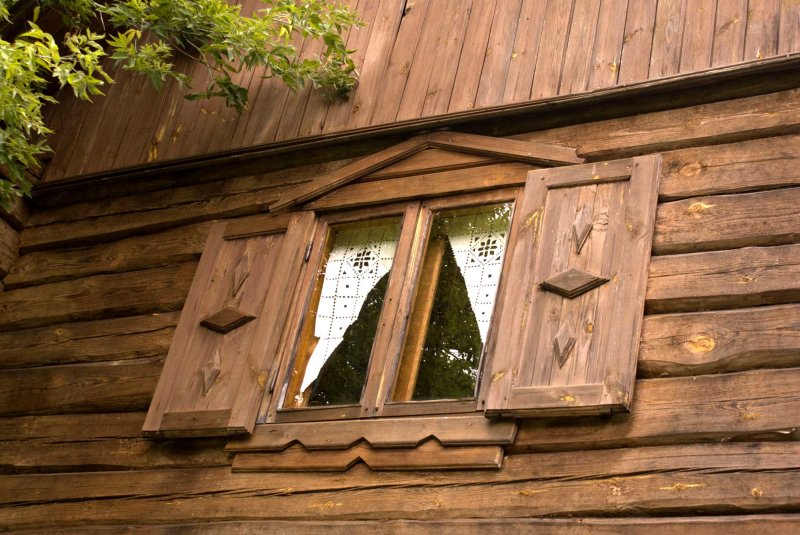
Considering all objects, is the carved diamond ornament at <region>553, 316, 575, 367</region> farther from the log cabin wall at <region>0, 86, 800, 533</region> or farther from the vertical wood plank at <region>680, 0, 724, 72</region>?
the vertical wood plank at <region>680, 0, 724, 72</region>

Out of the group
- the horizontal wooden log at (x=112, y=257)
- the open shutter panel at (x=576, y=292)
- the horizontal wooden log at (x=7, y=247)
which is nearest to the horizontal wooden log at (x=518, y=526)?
the open shutter panel at (x=576, y=292)

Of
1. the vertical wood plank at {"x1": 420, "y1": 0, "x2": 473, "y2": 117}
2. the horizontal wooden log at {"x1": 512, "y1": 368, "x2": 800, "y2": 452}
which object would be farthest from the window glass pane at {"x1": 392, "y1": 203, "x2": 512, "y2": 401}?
the vertical wood plank at {"x1": 420, "y1": 0, "x2": 473, "y2": 117}

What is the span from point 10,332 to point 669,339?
13.7ft

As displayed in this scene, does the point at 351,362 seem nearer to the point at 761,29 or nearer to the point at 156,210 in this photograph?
the point at 156,210

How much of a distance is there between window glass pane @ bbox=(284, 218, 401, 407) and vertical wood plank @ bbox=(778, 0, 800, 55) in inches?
81.6

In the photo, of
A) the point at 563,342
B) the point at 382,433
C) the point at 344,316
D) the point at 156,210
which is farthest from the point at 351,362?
the point at 156,210

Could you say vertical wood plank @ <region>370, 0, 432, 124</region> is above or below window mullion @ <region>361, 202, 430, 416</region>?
above

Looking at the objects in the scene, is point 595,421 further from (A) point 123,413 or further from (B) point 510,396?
(A) point 123,413

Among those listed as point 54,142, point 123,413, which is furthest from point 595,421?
point 54,142

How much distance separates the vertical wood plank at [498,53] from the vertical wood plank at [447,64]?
180mm

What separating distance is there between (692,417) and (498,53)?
97.1 inches

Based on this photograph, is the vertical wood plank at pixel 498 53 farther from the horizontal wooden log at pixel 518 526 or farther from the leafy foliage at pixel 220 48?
the horizontal wooden log at pixel 518 526

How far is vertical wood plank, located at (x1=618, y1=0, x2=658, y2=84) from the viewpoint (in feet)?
17.4

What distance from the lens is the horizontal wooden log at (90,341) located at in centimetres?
608
